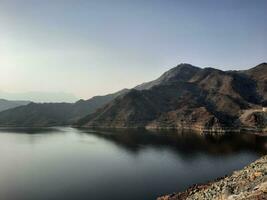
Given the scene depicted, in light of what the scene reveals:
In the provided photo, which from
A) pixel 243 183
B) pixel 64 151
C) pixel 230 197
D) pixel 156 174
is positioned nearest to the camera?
pixel 230 197

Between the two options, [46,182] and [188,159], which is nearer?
[46,182]

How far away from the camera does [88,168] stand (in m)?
117

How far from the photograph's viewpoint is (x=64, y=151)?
164750 mm

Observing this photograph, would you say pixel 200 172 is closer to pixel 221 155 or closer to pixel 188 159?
pixel 188 159

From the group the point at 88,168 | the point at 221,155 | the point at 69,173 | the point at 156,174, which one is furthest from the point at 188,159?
the point at 69,173

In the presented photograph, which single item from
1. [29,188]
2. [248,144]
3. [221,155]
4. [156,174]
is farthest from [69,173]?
[248,144]

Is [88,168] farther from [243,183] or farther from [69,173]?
[243,183]

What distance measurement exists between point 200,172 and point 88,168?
39.8 m

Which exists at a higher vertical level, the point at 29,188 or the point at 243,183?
the point at 243,183

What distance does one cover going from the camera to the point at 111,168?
11675 centimetres

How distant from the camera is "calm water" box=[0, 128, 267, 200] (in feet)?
274

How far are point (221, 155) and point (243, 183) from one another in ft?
320

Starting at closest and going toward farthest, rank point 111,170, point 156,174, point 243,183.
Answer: point 243,183
point 156,174
point 111,170

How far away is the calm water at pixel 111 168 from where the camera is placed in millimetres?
83438
